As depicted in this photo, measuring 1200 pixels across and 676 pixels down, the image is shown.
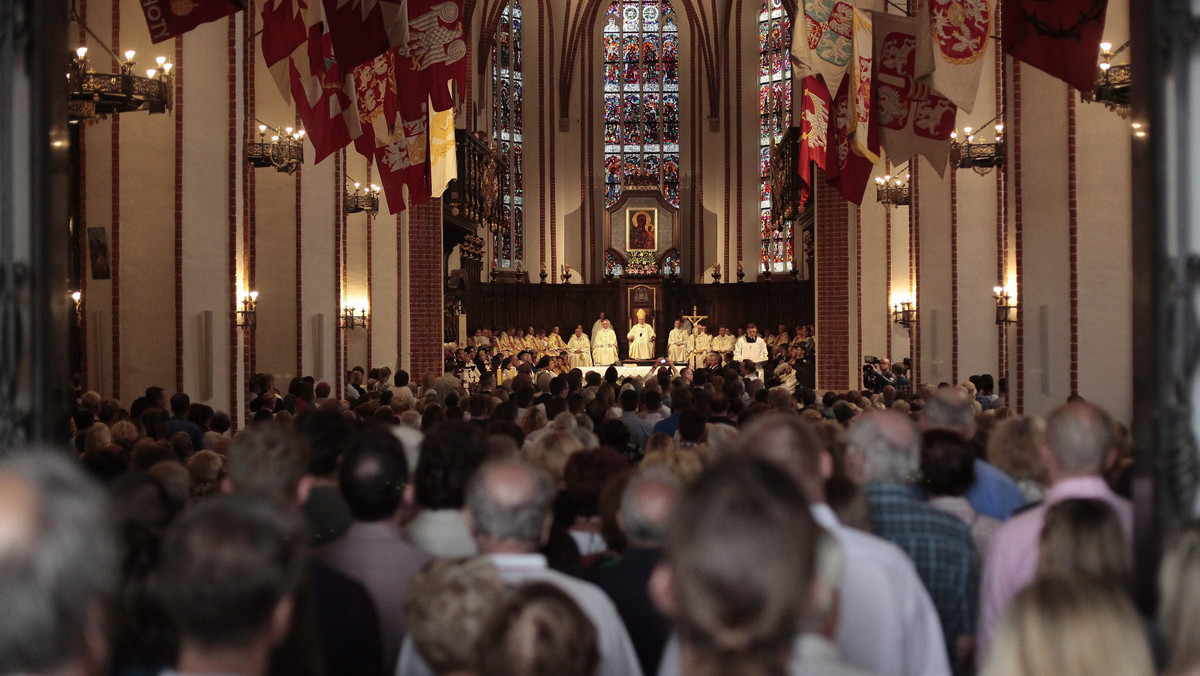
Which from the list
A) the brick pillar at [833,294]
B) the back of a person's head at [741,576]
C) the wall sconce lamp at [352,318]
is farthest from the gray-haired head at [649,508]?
the brick pillar at [833,294]

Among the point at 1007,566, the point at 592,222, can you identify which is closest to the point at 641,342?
the point at 592,222

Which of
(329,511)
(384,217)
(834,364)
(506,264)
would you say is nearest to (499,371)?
(384,217)

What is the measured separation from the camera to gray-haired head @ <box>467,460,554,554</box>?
3543 millimetres

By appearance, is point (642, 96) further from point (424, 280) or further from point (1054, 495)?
point (1054, 495)

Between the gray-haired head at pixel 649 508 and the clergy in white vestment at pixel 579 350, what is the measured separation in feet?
91.1

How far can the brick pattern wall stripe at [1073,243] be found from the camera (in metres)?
12.4

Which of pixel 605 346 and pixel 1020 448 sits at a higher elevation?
pixel 605 346

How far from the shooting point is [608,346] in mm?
32156

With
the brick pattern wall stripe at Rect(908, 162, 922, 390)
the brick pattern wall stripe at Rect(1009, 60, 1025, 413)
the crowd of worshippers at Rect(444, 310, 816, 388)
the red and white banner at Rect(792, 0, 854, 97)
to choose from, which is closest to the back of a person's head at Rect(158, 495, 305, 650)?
the brick pattern wall stripe at Rect(1009, 60, 1025, 413)

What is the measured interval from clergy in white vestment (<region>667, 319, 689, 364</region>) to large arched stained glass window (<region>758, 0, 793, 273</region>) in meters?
4.57

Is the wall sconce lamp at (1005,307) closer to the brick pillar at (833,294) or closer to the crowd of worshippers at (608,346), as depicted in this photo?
the brick pillar at (833,294)

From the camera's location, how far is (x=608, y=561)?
4160 millimetres

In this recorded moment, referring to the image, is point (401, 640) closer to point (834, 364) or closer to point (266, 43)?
point (266, 43)

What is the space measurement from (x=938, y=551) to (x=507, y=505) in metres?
1.64
